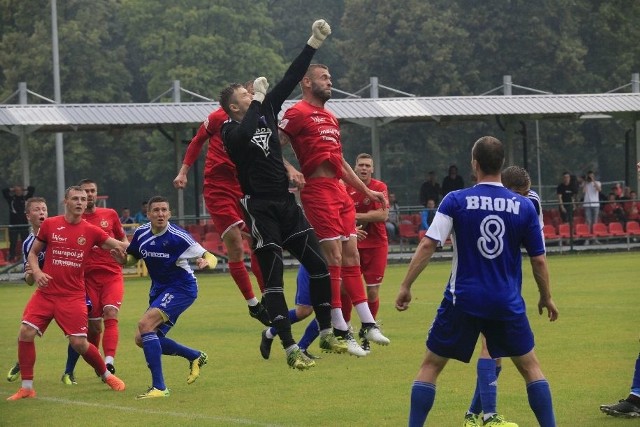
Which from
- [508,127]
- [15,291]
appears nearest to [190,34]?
[508,127]

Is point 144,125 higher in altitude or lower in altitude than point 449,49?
lower

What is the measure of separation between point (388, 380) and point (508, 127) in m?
24.7

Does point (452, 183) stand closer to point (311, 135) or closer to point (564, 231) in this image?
point (564, 231)

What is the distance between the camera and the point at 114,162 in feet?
214

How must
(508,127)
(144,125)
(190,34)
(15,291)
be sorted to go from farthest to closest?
1. (190,34)
2. (508,127)
3. (144,125)
4. (15,291)

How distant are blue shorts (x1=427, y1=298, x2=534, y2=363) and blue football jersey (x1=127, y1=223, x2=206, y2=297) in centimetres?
409

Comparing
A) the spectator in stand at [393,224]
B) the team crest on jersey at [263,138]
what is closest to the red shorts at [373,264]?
the team crest on jersey at [263,138]

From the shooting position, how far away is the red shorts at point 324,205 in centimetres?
1205

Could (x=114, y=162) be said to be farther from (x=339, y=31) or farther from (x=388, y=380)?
(x=388, y=380)

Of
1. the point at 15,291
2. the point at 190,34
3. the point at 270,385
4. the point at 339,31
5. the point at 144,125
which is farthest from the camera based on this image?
the point at 339,31

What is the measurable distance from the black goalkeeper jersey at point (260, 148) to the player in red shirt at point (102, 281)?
2443 mm

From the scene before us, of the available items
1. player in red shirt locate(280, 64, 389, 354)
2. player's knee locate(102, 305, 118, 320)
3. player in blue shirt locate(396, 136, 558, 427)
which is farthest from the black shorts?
player in blue shirt locate(396, 136, 558, 427)

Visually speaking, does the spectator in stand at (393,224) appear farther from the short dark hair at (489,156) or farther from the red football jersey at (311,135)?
the short dark hair at (489,156)

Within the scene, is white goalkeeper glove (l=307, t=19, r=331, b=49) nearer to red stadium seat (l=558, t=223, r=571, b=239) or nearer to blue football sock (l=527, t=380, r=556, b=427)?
blue football sock (l=527, t=380, r=556, b=427)
